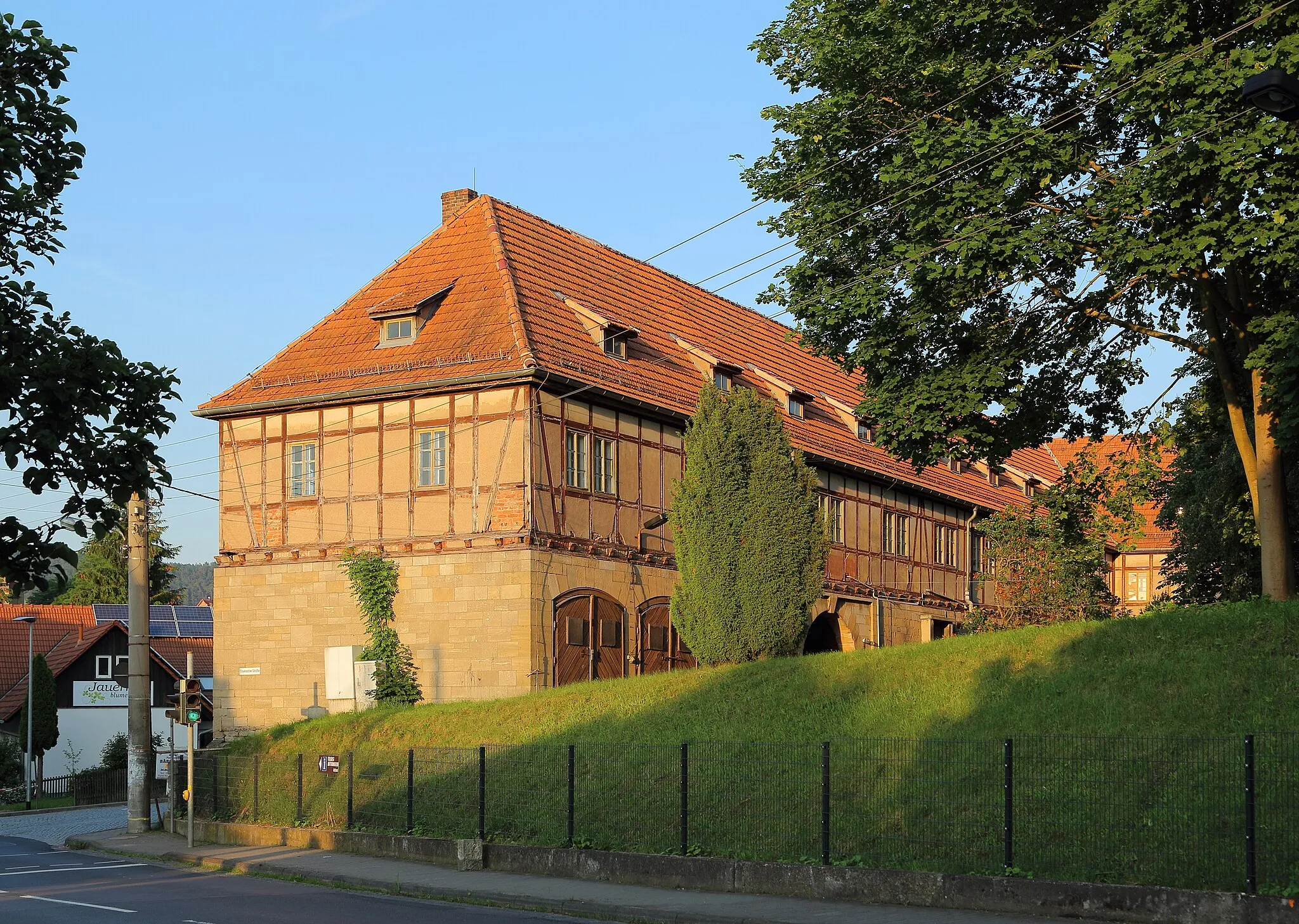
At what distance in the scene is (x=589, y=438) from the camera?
34.6 m

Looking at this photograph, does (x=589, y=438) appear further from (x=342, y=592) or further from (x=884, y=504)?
(x=884, y=504)

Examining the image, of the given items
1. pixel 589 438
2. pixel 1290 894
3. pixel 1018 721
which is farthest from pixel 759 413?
pixel 1290 894

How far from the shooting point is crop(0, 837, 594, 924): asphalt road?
16203 millimetres

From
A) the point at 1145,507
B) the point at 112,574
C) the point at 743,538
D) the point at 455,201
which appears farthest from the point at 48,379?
the point at 112,574

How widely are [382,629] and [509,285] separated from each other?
862 cm

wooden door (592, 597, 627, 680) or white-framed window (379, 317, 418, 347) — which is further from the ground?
white-framed window (379, 317, 418, 347)

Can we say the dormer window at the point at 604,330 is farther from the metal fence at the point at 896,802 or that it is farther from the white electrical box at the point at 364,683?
the metal fence at the point at 896,802

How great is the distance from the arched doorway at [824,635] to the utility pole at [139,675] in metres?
18.0

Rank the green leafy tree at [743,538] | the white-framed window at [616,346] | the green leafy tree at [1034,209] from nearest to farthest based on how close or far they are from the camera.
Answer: the green leafy tree at [1034,209] → the green leafy tree at [743,538] → the white-framed window at [616,346]

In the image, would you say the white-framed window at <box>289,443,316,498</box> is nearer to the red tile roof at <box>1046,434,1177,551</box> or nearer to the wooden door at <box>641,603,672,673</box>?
the wooden door at <box>641,603,672,673</box>

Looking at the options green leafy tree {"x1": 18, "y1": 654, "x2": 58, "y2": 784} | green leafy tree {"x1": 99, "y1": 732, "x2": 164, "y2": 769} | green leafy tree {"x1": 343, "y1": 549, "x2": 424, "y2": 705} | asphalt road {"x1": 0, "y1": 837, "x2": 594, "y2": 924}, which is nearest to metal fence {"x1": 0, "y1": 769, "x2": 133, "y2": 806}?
green leafy tree {"x1": 99, "y1": 732, "x2": 164, "y2": 769}

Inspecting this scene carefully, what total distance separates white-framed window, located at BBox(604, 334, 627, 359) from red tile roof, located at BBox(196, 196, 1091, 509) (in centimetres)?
27

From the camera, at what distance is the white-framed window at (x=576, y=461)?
33.7 meters

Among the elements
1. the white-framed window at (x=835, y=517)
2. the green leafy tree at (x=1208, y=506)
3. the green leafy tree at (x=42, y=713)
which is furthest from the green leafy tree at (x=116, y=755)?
the green leafy tree at (x=1208, y=506)
